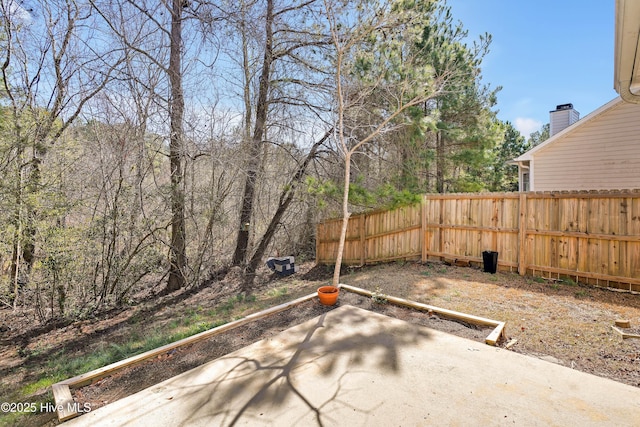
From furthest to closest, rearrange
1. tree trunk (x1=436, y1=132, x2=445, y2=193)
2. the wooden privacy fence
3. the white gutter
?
tree trunk (x1=436, y1=132, x2=445, y2=193)
the wooden privacy fence
the white gutter

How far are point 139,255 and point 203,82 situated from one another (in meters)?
3.62

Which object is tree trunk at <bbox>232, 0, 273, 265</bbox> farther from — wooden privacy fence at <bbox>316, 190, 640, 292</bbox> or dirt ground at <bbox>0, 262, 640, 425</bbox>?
wooden privacy fence at <bbox>316, 190, 640, 292</bbox>

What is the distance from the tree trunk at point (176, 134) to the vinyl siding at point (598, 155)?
961 centimetres

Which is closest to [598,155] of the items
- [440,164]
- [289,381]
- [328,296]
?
[440,164]

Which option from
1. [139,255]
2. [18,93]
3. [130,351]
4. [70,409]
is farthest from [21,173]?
[70,409]

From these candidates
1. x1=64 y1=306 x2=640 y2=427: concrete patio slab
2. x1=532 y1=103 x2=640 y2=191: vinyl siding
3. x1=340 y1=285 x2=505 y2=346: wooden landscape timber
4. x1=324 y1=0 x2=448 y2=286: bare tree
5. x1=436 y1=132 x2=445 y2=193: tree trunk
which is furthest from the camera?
x1=436 y1=132 x2=445 y2=193: tree trunk

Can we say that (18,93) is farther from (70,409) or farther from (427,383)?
(427,383)

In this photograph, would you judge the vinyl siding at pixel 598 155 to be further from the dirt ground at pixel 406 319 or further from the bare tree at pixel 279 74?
the bare tree at pixel 279 74

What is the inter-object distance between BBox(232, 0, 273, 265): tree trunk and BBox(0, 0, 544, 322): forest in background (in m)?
0.04

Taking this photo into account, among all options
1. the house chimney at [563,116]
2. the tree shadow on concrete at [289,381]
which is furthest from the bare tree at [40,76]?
the house chimney at [563,116]

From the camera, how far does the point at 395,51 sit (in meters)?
5.61

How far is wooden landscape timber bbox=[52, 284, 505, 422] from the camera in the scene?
7.21 ft

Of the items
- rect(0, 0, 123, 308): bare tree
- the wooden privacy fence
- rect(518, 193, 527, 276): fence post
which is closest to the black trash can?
the wooden privacy fence

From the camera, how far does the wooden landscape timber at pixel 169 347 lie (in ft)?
7.21
